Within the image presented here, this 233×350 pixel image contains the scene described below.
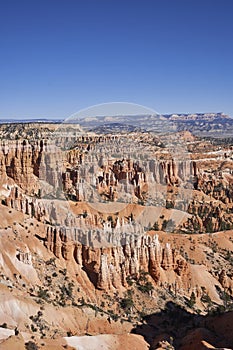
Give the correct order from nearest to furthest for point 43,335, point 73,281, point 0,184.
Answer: point 43,335
point 73,281
point 0,184

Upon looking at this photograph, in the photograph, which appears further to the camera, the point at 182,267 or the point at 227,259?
the point at 227,259

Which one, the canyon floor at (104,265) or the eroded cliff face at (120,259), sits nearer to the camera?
the canyon floor at (104,265)

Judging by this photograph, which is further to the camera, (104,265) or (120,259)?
(120,259)

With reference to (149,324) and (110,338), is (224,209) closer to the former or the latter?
(149,324)

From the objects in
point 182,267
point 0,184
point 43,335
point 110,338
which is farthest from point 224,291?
point 0,184

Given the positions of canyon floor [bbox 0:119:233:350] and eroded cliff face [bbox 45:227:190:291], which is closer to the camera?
canyon floor [bbox 0:119:233:350]

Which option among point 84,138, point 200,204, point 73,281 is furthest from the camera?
point 84,138

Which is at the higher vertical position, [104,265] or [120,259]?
[104,265]

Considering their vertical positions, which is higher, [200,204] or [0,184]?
[0,184]

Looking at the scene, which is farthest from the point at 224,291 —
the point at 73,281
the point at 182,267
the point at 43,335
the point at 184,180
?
the point at 184,180

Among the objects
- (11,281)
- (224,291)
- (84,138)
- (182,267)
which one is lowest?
(224,291)
